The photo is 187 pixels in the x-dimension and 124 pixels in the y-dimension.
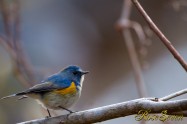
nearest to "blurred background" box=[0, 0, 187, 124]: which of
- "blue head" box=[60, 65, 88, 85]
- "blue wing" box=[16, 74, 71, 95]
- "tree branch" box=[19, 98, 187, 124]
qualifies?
"blue head" box=[60, 65, 88, 85]

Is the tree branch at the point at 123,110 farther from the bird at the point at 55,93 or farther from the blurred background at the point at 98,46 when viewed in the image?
the blurred background at the point at 98,46

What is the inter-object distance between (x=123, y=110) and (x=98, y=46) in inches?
235

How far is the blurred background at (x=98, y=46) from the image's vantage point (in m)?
8.04

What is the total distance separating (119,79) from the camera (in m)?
8.51

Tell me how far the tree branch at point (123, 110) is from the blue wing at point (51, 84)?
2.25 feet

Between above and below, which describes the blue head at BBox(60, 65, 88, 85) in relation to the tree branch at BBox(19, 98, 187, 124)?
above

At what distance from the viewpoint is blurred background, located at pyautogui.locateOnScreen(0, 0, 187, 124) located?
8.04 m

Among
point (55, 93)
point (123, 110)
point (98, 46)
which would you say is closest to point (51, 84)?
point (55, 93)

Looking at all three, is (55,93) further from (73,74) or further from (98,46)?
(98,46)

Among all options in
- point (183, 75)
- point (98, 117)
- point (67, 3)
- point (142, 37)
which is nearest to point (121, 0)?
point (67, 3)

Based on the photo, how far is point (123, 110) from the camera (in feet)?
9.75

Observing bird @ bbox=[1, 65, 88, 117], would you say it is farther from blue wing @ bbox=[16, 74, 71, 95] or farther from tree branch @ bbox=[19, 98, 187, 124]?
tree branch @ bbox=[19, 98, 187, 124]

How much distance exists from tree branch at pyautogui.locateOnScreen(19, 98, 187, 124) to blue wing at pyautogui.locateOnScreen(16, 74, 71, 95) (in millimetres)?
685

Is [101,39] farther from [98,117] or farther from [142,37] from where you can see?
[98,117]
